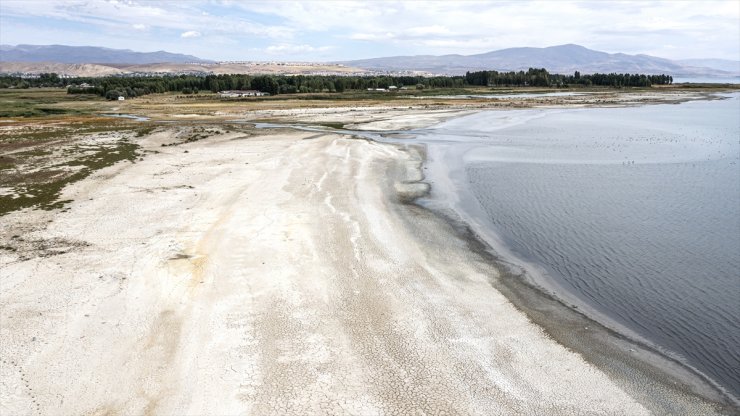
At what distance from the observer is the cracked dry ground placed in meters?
10.4

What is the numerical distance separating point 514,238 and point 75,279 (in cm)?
1661

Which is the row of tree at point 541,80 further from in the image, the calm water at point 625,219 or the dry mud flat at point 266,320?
the dry mud flat at point 266,320

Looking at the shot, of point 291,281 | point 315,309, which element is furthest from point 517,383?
point 291,281

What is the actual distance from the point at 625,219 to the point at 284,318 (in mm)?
18220

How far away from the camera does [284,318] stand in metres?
13.5

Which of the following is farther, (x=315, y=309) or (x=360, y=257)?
(x=360, y=257)

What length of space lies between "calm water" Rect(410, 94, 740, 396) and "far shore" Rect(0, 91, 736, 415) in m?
1.69

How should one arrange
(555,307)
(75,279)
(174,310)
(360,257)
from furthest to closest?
(360,257), (75,279), (555,307), (174,310)

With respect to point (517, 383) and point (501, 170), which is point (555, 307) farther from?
point (501, 170)

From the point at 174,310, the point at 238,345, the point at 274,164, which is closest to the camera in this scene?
the point at 238,345

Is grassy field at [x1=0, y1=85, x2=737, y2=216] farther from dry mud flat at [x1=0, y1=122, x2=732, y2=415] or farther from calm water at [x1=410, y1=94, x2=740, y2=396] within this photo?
calm water at [x1=410, y1=94, x2=740, y2=396]

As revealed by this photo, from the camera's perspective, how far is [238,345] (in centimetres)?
1217

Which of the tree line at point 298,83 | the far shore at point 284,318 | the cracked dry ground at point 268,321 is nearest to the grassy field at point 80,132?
the far shore at point 284,318

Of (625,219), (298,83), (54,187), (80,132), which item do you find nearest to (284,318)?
(625,219)
